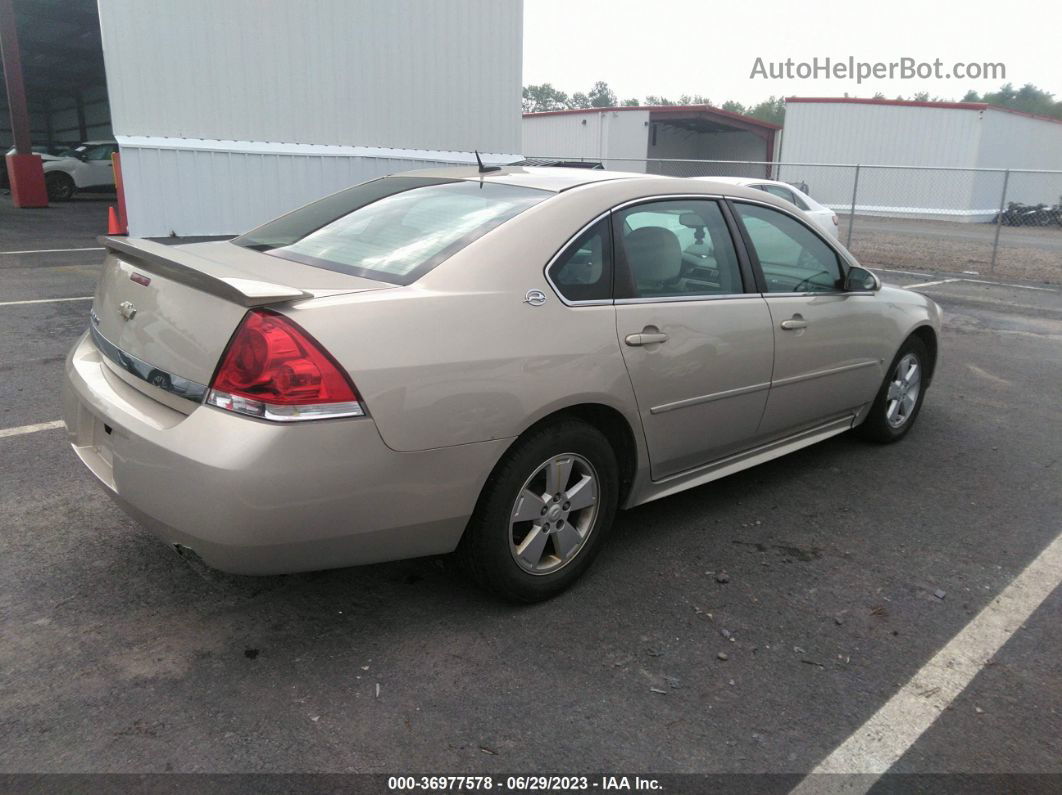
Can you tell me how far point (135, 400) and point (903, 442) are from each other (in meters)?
4.31

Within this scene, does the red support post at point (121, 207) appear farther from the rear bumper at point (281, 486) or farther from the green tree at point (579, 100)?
the green tree at point (579, 100)

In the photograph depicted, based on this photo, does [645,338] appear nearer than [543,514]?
No

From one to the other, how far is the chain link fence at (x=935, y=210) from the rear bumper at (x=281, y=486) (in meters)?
16.1

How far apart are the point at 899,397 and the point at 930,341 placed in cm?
50

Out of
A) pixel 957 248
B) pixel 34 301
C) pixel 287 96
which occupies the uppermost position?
pixel 287 96

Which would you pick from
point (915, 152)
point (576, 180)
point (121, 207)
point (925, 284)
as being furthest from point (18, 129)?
point (915, 152)

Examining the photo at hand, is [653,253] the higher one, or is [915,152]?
[915,152]

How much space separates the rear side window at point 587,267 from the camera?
3072 mm

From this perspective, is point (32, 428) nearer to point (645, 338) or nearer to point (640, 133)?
point (645, 338)

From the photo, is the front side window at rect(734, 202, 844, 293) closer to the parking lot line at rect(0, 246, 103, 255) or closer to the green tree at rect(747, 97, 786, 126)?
the parking lot line at rect(0, 246, 103, 255)

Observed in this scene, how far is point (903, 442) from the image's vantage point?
203 inches

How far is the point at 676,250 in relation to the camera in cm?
357

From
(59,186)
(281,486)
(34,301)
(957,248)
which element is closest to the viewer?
(281,486)

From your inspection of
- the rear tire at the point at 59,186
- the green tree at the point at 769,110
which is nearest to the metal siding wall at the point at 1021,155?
the rear tire at the point at 59,186
